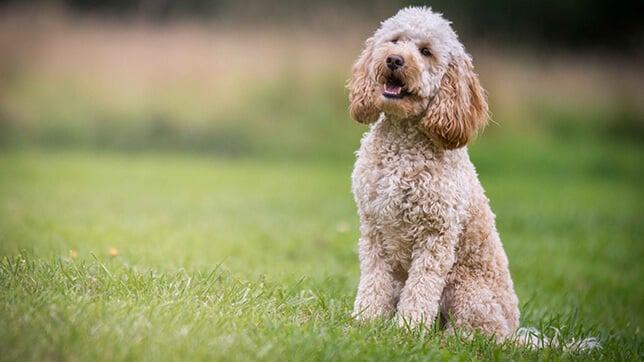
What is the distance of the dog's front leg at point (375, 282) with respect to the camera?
4.19 meters

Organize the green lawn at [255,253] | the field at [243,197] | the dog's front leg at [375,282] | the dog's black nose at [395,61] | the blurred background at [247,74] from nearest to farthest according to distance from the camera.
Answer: the green lawn at [255,253]
the field at [243,197]
the dog's black nose at [395,61]
the dog's front leg at [375,282]
the blurred background at [247,74]

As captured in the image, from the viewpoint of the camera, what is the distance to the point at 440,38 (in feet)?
13.7

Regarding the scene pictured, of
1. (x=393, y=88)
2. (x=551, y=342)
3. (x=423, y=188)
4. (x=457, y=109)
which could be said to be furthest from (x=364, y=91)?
(x=551, y=342)

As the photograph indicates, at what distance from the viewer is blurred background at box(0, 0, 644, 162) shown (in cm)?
1458

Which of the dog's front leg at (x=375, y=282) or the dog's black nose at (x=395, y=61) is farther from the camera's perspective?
the dog's front leg at (x=375, y=282)

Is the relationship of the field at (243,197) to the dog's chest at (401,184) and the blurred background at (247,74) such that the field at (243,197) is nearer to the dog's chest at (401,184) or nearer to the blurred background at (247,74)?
the blurred background at (247,74)

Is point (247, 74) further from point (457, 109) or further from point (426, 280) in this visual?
point (426, 280)

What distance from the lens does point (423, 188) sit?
4.05m

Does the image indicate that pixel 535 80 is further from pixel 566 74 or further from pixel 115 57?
pixel 115 57

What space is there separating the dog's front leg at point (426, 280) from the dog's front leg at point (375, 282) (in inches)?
4.7

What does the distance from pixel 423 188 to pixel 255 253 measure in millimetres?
2947

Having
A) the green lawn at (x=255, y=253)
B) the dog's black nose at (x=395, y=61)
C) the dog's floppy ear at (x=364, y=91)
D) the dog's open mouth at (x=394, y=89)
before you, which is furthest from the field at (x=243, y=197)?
the dog's black nose at (x=395, y=61)

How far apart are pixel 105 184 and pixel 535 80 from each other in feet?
33.2

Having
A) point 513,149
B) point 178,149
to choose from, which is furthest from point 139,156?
point 513,149
